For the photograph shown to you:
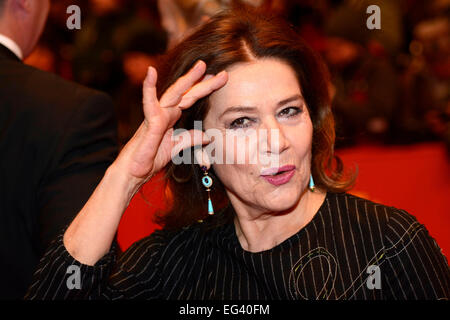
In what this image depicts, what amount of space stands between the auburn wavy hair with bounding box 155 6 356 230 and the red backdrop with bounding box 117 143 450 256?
1.88 ft

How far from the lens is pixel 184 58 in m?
1.63

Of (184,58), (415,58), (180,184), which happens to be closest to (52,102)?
(184,58)

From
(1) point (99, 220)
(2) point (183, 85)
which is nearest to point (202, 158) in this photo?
(2) point (183, 85)

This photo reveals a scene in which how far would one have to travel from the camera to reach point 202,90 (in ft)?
4.91

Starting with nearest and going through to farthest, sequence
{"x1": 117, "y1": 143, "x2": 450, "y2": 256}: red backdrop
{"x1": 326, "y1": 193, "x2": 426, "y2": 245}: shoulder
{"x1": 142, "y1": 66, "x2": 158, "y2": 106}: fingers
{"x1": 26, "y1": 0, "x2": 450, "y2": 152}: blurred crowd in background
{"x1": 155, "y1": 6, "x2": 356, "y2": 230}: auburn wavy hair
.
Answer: {"x1": 142, "y1": 66, "x2": 158, "y2": 106}: fingers, {"x1": 326, "y1": 193, "x2": 426, "y2": 245}: shoulder, {"x1": 155, "y1": 6, "x2": 356, "y2": 230}: auburn wavy hair, {"x1": 117, "y1": 143, "x2": 450, "y2": 256}: red backdrop, {"x1": 26, "y1": 0, "x2": 450, "y2": 152}: blurred crowd in background

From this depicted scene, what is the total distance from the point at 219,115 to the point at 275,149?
0.22m

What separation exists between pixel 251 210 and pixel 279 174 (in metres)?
0.22

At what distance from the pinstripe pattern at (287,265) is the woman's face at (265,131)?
0.53 ft

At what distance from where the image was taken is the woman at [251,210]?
4.63 ft

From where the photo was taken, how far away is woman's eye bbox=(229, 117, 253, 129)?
152 centimetres

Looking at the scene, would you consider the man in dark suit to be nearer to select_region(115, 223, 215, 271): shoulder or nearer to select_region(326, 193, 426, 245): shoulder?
select_region(115, 223, 215, 271): shoulder

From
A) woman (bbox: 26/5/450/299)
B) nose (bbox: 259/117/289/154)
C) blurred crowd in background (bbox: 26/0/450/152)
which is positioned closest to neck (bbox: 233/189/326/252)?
woman (bbox: 26/5/450/299)

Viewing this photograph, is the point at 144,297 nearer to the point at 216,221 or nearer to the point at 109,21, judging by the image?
the point at 216,221

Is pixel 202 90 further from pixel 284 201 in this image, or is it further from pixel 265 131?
pixel 284 201
